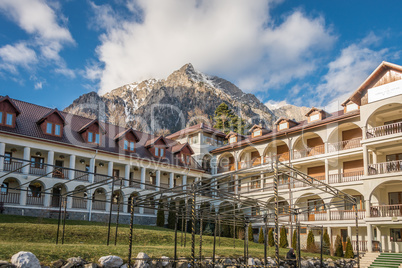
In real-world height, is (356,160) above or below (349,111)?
below

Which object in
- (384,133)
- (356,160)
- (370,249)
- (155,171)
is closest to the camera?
(370,249)

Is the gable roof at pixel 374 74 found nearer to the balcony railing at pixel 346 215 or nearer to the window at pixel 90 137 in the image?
the balcony railing at pixel 346 215

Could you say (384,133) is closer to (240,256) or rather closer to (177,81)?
(240,256)

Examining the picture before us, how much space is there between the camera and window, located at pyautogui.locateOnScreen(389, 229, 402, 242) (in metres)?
30.2

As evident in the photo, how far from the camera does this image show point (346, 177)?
33906 mm

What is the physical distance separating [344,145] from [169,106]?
10060cm

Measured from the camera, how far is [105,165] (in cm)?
3909

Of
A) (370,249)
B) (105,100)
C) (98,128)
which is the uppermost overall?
(105,100)

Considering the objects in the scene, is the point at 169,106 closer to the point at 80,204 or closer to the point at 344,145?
the point at 80,204

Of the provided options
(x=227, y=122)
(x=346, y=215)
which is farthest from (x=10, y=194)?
(x=227, y=122)

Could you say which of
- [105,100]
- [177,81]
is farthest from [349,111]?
[105,100]

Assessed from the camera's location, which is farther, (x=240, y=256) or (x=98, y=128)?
(x=98, y=128)

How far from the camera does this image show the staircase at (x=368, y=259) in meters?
27.5

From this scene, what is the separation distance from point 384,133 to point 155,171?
76.0ft
